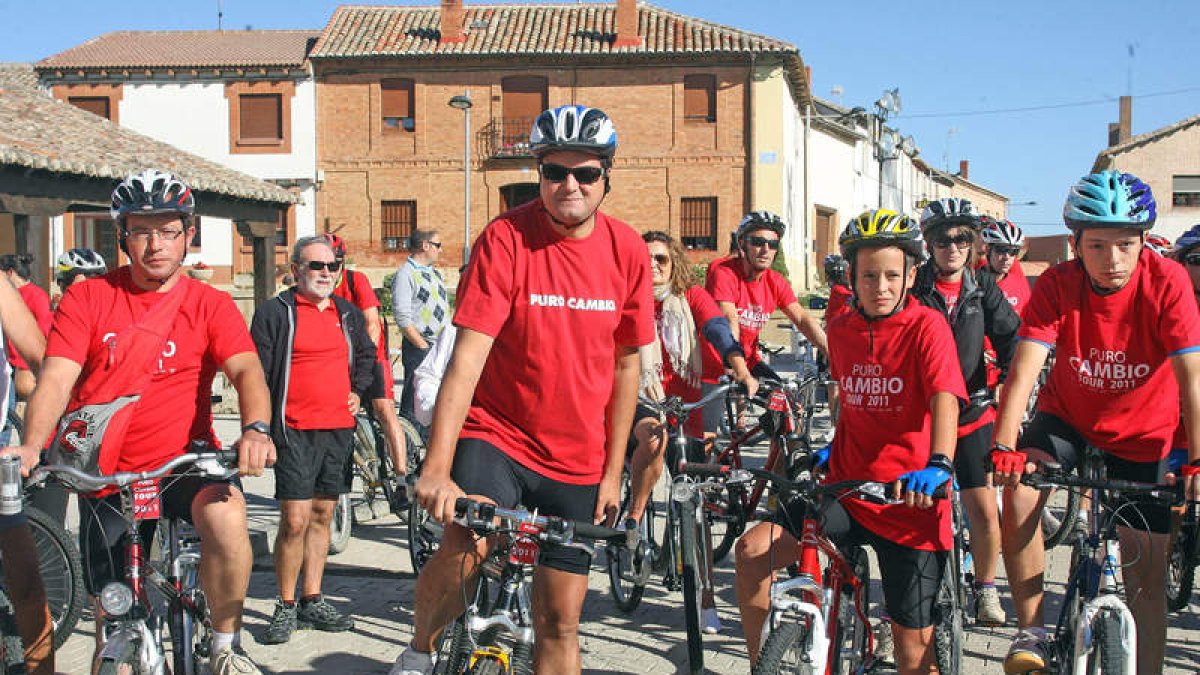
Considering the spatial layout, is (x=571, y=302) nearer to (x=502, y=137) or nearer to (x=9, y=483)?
(x=9, y=483)

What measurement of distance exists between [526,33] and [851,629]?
3956 centimetres

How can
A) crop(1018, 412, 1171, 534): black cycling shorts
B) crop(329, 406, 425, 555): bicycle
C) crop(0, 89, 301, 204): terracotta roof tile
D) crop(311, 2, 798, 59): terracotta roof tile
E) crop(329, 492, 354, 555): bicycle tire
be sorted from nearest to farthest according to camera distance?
crop(1018, 412, 1171, 534): black cycling shorts, crop(329, 492, 354, 555): bicycle tire, crop(329, 406, 425, 555): bicycle, crop(0, 89, 301, 204): terracotta roof tile, crop(311, 2, 798, 59): terracotta roof tile

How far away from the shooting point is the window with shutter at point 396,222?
42.2 meters

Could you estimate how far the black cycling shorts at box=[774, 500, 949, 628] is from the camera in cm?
417

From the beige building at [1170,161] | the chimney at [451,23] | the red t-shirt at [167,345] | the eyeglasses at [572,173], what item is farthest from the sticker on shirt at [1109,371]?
the beige building at [1170,161]

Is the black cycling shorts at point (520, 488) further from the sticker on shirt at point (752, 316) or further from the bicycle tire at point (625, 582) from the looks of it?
the sticker on shirt at point (752, 316)

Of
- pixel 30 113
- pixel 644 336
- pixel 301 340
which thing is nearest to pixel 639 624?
pixel 301 340

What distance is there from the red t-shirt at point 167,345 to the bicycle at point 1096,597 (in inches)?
110

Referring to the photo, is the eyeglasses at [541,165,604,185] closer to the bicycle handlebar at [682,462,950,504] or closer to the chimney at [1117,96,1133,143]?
the bicycle handlebar at [682,462,950,504]

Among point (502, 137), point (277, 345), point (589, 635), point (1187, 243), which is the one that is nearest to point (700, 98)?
point (502, 137)

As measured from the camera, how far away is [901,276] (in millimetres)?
Answer: 4328

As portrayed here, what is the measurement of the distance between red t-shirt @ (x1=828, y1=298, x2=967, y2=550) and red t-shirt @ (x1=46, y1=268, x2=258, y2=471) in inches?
83.6

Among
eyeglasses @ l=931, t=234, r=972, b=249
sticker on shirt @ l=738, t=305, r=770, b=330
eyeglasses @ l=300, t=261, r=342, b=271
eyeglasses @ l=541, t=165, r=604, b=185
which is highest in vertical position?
eyeglasses @ l=541, t=165, r=604, b=185

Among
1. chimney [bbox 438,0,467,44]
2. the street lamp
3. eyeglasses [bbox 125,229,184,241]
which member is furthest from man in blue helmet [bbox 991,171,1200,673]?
chimney [bbox 438,0,467,44]
